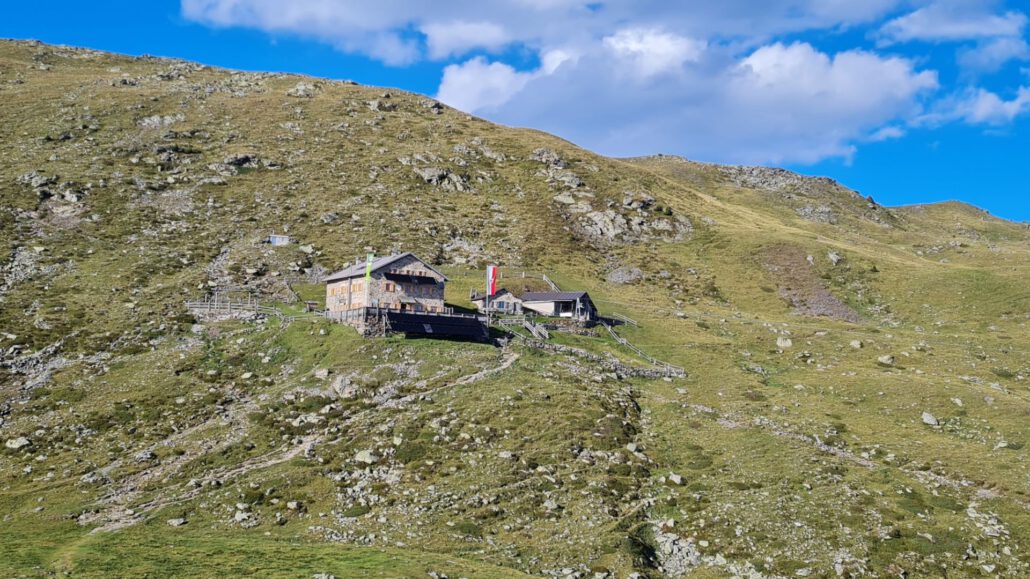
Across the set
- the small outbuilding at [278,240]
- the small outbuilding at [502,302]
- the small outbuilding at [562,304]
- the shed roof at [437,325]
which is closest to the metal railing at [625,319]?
the small outbuilding at [562,304]

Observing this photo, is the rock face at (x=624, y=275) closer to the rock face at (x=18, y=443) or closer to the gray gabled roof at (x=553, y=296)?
the gray gabled roof at (x=553, y=296)

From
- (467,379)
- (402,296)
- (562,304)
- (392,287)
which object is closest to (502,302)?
(562,304)

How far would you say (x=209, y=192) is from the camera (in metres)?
140

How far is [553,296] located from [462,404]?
4035cm

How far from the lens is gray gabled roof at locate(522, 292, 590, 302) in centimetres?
10138

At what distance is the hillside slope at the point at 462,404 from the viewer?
157ft

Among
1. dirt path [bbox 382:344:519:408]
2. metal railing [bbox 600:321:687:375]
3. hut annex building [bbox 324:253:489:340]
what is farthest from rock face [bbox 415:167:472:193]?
dirt path [bbox 382:344:519:408]

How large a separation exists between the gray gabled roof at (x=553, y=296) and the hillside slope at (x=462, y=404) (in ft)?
24.3

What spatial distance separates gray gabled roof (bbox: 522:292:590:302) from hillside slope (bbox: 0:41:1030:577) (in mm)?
7407

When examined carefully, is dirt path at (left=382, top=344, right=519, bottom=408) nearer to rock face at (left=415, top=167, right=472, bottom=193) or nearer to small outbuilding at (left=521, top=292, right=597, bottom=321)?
small outbuilding at (left=521, top=292, right=597, bottom=321)

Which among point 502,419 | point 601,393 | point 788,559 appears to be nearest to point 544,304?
point 601,393

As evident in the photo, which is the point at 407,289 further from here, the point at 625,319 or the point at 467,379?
the point at 625,319

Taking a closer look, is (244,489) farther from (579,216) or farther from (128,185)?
(579,216)

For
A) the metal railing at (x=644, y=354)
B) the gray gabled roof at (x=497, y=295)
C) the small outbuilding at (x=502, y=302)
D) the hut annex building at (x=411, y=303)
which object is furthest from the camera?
the gray gabled roof at (x=497, y=295)
